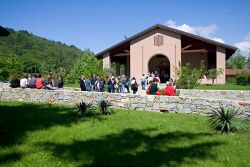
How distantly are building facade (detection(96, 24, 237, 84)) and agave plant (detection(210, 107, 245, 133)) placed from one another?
→ 24.3m

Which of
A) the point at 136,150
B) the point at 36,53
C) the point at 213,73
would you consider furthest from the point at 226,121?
the point at 36,53

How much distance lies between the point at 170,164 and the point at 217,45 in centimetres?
2940

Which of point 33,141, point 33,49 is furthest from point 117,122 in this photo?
point 33,49

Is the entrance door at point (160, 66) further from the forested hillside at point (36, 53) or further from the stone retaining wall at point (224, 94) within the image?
the forested hillside at point (36, 53)

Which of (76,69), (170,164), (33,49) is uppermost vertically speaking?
(33,49)

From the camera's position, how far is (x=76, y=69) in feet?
167

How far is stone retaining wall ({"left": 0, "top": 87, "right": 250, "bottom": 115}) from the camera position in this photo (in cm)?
1083

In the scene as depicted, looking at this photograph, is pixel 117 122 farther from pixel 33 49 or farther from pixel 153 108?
pixel 33 49

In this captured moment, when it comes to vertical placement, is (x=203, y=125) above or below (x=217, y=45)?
below

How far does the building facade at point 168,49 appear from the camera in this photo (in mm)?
33594

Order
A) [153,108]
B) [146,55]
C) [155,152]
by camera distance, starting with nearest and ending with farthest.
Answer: [155,152], [153,108], [146,55]

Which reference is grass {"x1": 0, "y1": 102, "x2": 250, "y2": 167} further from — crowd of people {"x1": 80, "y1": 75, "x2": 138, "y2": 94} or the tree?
the tree

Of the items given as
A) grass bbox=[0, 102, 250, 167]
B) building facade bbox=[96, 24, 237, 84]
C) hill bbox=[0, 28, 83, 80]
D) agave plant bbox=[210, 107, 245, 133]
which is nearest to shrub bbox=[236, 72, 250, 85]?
building facade bbox=[96, 24, 237, 84]

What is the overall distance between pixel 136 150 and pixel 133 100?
625 centimetres
